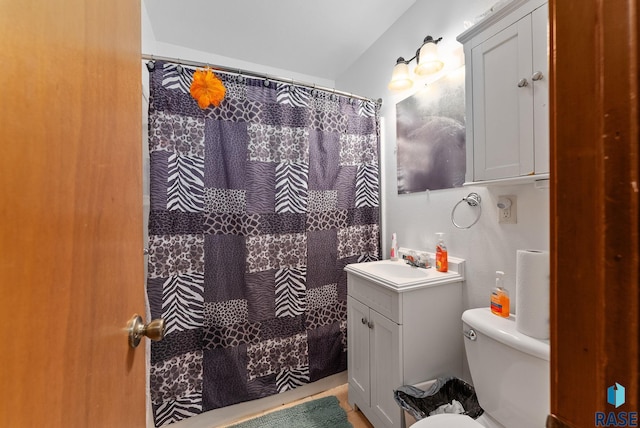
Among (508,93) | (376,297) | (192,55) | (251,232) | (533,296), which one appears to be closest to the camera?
(533,296)

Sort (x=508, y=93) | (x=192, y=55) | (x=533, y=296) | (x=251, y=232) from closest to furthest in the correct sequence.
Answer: (x=533, y=296) < (x=508, y=93) < (x=251, y=232) < (x=192, y=55)

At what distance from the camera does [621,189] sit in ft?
0.86

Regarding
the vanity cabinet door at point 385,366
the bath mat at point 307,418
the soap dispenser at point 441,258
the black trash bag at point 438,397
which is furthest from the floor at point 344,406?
the soap dispenser at point 441,258

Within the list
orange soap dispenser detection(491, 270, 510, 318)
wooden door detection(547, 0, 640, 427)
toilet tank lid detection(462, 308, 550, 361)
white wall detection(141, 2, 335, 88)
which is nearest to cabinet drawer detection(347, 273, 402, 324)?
toilet tank lid detection(462, 308, 550, 361)

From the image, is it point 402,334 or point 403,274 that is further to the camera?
point 403,274

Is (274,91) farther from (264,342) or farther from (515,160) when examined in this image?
(264,342)

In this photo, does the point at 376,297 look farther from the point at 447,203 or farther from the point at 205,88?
the point at 205,88

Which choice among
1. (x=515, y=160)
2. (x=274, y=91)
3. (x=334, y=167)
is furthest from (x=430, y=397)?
(x=274, y=91)

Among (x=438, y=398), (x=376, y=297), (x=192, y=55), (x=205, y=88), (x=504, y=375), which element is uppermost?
(x=192, y=55)

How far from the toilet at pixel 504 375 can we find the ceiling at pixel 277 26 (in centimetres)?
193

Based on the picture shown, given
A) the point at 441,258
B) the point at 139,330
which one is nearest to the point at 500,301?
the point at 441,258

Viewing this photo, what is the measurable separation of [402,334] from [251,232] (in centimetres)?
103

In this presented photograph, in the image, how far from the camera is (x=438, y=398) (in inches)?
47.1

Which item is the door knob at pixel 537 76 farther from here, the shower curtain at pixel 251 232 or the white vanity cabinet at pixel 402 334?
the shower curtain at pixel 251 232
